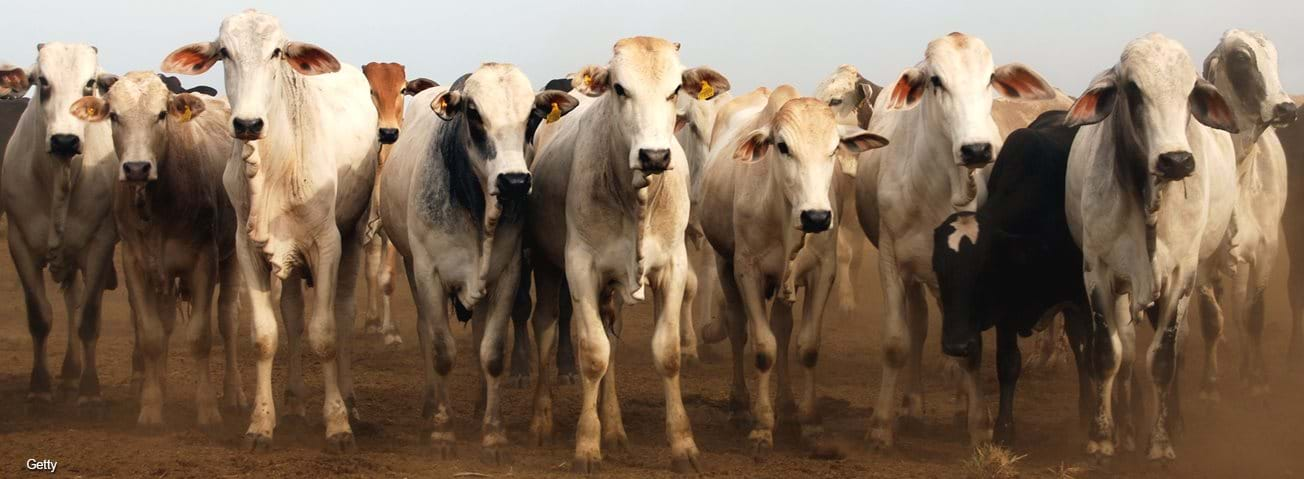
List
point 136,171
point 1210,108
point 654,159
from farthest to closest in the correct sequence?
point 136,171 < point 1210,108 < point 654,159

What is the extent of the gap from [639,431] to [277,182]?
99.5 inches

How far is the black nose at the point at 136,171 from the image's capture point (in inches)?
345

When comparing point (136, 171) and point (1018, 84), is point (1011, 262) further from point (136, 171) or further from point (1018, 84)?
point (136, 171)

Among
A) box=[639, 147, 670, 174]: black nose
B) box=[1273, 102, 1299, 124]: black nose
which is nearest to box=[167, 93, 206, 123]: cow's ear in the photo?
box=[639, 147, 670, 174]: black nose

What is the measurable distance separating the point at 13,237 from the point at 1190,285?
7357mm

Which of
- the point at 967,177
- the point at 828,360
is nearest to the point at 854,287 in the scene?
the point at 828,360

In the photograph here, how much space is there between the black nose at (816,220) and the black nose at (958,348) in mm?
976

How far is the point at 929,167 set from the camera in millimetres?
8539

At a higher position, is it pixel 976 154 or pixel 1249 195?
pixel 1249 195

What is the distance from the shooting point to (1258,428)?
30.2 feet

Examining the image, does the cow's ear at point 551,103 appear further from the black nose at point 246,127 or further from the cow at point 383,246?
the cow at point 383,246

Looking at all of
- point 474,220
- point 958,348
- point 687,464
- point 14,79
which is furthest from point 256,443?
point 14,79

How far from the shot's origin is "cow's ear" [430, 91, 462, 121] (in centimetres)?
813

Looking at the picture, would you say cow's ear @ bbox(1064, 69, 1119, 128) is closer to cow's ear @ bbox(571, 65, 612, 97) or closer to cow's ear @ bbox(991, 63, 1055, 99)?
cow's ear @ bbox(991, 63, 1055, 99)
